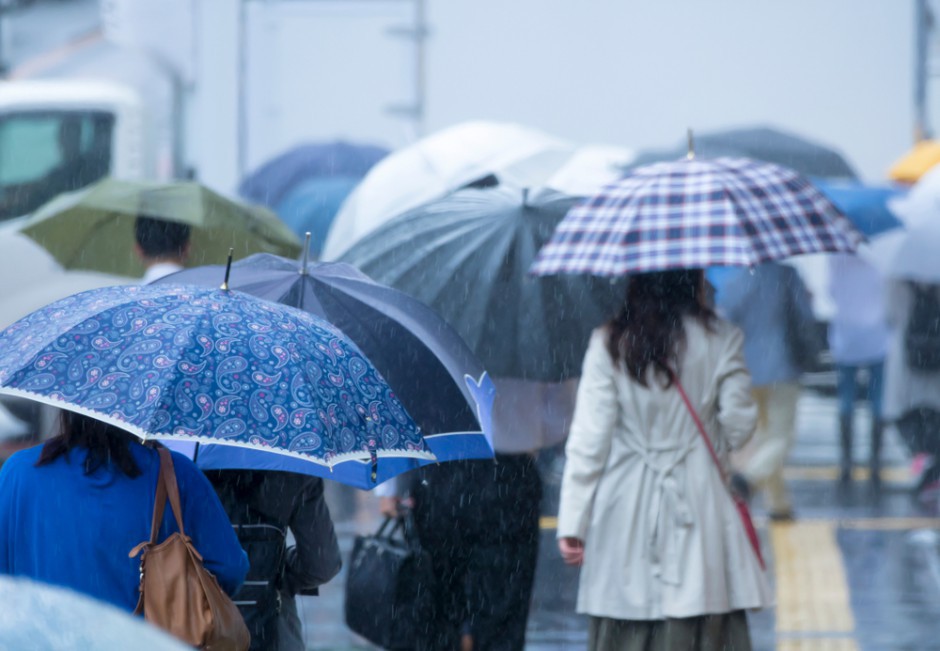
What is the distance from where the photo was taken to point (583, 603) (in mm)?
4973

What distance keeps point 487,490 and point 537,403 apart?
34cm

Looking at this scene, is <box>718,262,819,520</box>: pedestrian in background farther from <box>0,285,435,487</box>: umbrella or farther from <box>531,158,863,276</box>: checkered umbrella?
<box>0,285,435,487</box>: umbrella

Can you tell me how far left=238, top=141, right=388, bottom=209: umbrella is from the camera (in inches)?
543

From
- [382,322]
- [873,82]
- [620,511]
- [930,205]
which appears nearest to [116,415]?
[382,322]

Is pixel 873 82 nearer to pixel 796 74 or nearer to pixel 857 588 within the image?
pixel 796 74

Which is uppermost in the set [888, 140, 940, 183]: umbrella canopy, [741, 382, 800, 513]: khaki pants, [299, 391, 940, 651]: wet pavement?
[888, 140, 940, 183]: umbrella canopy

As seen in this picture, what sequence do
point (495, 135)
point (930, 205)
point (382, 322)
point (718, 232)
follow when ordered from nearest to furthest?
1. point (382, 322)
2. point (718, 232)
3. point (495, 135)
4. point (930, 205)

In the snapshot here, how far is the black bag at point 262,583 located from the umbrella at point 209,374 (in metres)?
0.69

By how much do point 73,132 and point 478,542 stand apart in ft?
29.2

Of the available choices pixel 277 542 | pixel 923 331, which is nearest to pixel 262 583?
pixel 277 542

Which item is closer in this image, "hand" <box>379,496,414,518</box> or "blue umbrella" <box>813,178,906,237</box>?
"hand" <box>379,496,414,518</box>

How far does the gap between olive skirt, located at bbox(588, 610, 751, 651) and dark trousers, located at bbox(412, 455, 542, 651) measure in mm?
357

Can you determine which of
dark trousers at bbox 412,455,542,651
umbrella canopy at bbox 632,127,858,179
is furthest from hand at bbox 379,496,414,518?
umbrella canopy at bbox 632,127,858,179

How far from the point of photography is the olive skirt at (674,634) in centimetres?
487
